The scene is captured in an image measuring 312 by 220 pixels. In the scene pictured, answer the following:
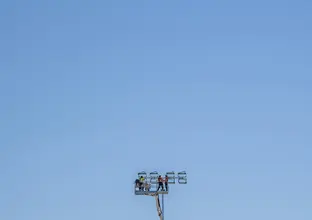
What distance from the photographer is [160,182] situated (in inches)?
4080

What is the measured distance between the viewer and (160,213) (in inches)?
4065

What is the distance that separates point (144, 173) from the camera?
10400cm

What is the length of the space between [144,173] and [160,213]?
14.8ft

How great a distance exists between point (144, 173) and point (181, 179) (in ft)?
12.9

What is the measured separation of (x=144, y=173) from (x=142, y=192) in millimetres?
2012

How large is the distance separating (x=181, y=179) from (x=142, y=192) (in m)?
4.31

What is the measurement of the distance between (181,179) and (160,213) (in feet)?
13.7

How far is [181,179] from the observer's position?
104m

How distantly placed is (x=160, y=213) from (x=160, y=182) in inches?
127
